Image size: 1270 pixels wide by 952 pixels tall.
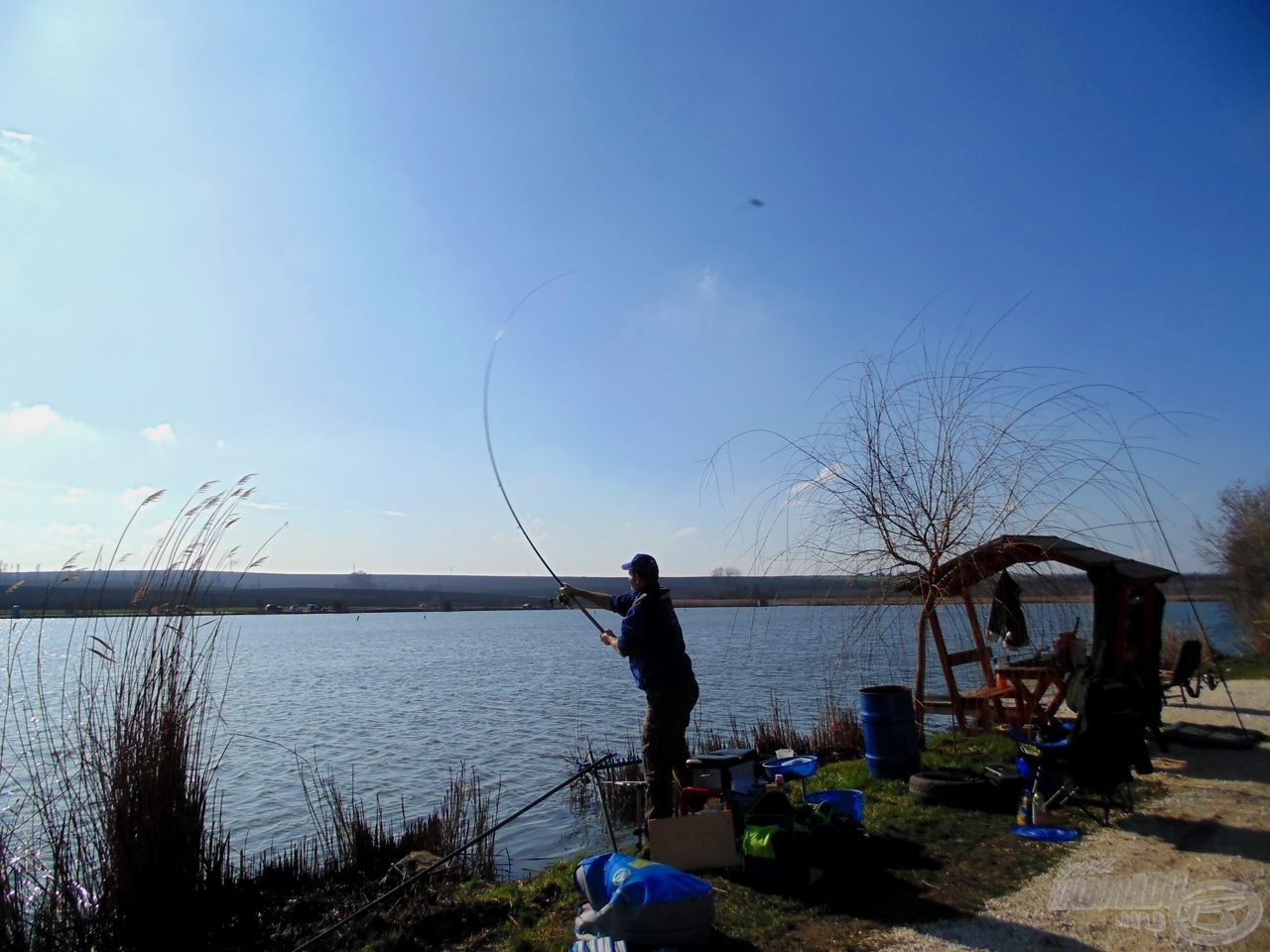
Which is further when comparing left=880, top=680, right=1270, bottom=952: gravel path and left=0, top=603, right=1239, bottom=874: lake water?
left=0, top=603, right=1239, bottom=874: lake water

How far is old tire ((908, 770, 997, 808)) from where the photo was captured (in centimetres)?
656

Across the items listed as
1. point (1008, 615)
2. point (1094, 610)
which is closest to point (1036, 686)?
point (1008, 615)

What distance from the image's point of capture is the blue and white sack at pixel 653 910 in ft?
12.8

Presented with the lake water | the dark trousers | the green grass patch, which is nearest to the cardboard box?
the green grass patch

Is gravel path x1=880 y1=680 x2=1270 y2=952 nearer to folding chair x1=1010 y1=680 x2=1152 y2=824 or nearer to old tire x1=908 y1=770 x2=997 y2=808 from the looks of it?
folding chair x1=1010 y1=680 x2=1152 y2=824

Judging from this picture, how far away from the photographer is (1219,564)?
1153 inches

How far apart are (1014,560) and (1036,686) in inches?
58.0

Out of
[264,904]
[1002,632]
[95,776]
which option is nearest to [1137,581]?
[1002,632]

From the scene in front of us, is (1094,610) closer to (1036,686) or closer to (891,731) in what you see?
(1036,686)

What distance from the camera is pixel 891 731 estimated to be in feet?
25.2

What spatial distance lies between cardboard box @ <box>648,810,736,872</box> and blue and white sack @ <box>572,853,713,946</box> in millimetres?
1044

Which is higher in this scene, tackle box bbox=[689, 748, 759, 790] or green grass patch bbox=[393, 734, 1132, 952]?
tackle box bbox=[689, 748, 759, 790]

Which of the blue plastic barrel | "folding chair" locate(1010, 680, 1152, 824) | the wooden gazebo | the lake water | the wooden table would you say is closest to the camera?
"folding chair" locate(1010, 680, 1152, 824)

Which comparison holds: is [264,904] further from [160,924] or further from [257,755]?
[257,755]
